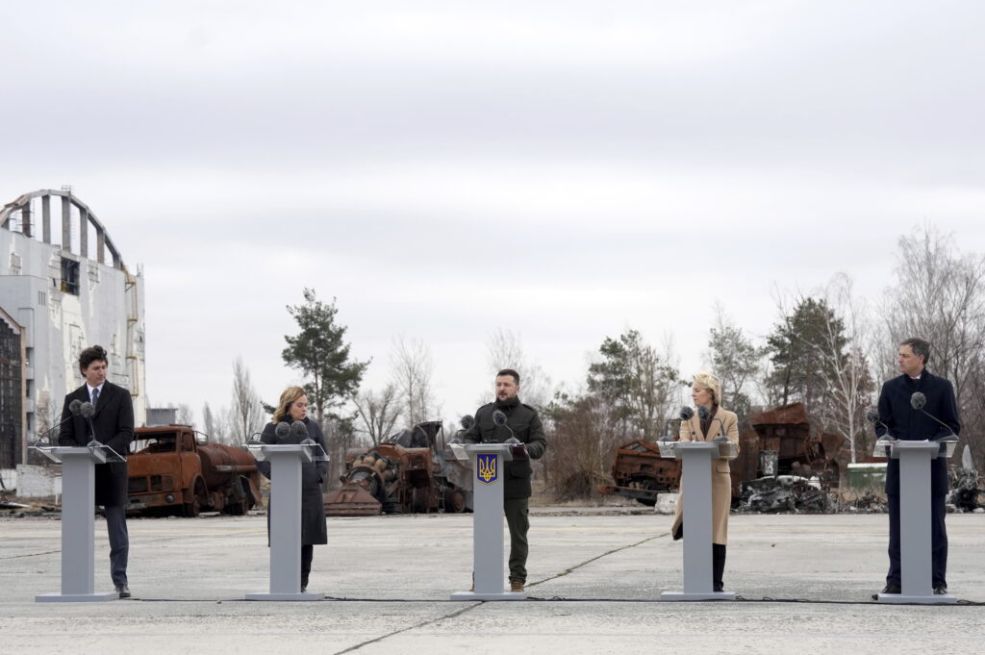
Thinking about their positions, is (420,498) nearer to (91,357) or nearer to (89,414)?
(91,357)

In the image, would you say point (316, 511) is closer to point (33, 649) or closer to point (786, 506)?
point (33, 649)

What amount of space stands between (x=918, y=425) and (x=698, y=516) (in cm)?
192

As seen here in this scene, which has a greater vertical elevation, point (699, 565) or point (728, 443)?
point (728, 443)

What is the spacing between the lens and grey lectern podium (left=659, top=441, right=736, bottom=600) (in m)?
11.9

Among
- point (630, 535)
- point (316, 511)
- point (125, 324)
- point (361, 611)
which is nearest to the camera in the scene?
point (361, 611)

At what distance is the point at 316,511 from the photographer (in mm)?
12844

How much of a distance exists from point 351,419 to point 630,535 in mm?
62691

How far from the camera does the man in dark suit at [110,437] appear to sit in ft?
42.7

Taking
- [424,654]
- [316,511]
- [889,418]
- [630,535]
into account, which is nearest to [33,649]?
[424,654]

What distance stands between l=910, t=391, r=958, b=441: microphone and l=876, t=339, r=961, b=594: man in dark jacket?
1cm

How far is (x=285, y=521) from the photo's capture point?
40.4 feet

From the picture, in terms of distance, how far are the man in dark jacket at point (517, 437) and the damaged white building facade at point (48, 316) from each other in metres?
67.5

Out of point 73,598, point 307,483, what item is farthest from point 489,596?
point 73,598

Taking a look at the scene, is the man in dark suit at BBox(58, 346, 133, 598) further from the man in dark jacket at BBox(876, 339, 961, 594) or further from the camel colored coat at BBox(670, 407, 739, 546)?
the man in dark jacket at BBox(876, 339, 961, 594)
